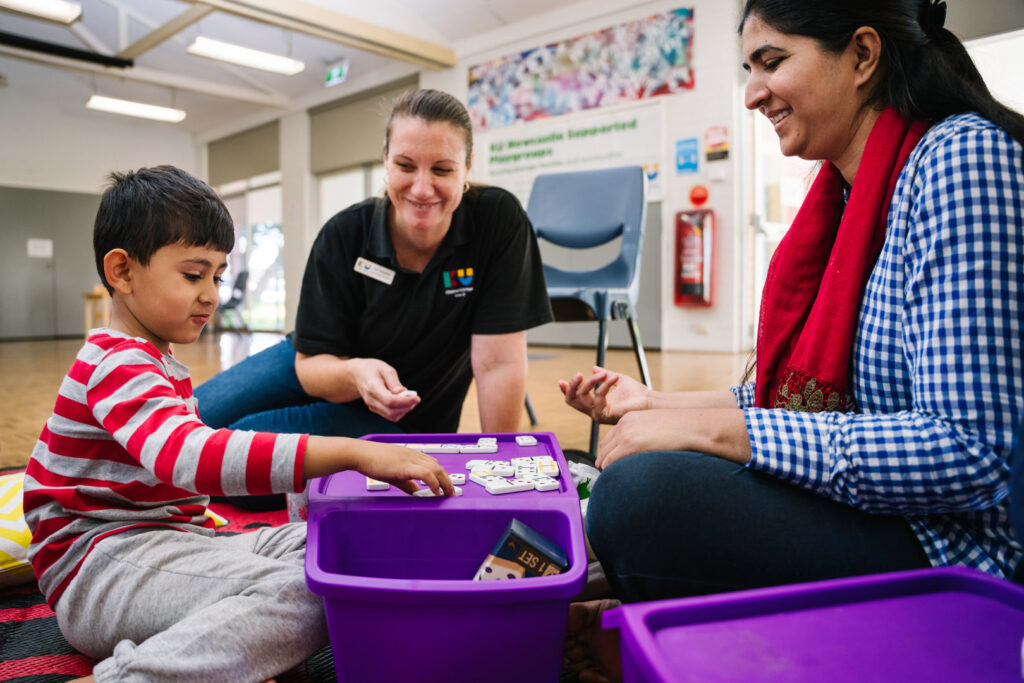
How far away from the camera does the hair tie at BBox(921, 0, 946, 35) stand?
750 millimetres

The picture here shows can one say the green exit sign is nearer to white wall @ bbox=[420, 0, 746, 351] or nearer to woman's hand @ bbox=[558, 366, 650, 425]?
white wall @ bbox=[420, 0, 746, 351]

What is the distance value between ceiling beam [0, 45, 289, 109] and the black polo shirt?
672cm

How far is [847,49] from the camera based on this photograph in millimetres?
755

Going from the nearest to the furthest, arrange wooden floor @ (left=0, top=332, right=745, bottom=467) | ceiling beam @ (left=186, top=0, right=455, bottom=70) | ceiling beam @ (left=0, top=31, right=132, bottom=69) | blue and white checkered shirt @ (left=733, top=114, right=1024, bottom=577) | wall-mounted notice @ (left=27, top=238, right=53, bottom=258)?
blue and white checkered shirt @ (left=733, top=114, right=1024, bottom=577), wooden floor @ (left=0, top=332, right=745, bottom=467), ceiling beam @ (left=186, top=0, right=455, bottom=70), ceiling beam @ (left=0, top=31, right=132, bottom=69), wall-mounted notice @ (left=27, top=238, right=53, bottom=258)

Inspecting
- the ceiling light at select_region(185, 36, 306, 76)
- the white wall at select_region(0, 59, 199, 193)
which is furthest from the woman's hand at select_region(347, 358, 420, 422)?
the white wall at select_region(0, 59, 199, 193)

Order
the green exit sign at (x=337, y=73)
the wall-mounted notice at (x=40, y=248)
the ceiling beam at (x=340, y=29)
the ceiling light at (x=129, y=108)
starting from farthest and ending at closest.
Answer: the wall-mounted notice at (x=40, y=248)
the ceiling light at (x=129, y=108)
the green exit sign at (x=337, y=73)
the ceiling beam at (x=340, y=29)

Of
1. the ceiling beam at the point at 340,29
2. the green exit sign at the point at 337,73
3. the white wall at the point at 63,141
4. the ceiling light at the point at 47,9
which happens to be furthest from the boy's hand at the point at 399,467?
the white wall at the point at 63,141

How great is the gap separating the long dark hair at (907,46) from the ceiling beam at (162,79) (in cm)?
763

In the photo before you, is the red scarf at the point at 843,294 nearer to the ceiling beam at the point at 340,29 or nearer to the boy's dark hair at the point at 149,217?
the boy's dark hair at the point at 149,217

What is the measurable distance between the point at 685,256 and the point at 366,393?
4264 millimetres

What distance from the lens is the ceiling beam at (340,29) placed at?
5199mm

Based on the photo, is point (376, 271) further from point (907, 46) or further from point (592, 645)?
point (907, 46)

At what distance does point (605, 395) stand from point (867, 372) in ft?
1.22

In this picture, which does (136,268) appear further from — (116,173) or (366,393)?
(366,393)
